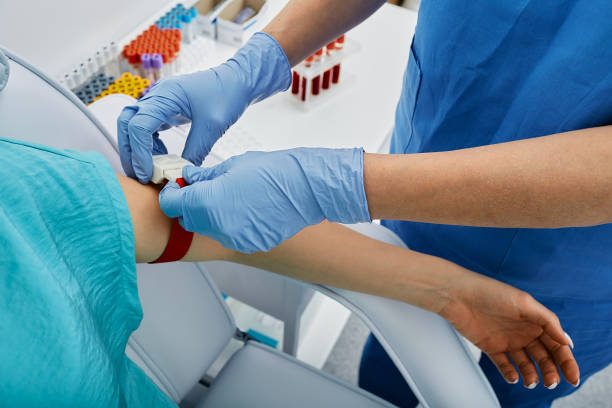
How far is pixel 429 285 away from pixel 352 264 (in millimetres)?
141

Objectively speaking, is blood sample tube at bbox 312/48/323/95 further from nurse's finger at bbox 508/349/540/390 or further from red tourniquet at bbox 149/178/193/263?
nurse's finger at bbox 508/349/540/390

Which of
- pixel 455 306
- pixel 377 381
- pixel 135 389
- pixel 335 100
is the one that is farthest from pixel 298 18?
pixel 377 381

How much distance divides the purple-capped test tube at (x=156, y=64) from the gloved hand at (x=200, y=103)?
1.37ft

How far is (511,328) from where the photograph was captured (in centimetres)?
80

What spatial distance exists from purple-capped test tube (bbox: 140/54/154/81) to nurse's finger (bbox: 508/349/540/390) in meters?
1.10

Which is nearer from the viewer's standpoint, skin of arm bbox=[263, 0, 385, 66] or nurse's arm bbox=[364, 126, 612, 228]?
nurse's arm bbox=[364, 126, 612, 228]

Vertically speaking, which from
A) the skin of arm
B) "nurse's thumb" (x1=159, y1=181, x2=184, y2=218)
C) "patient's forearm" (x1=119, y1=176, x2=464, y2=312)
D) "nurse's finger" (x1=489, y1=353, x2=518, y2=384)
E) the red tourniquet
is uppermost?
the skin of arm

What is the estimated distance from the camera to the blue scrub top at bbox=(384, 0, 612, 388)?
644 mm

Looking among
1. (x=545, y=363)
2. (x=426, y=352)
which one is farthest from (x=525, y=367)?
(x=426, y=352)

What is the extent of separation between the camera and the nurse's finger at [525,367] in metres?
0.75

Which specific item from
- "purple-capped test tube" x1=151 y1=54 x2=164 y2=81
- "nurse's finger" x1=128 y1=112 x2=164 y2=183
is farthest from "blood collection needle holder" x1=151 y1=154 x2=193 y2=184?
"purple-capped test tube" x1=151 y1=54 x2=164 y2=81

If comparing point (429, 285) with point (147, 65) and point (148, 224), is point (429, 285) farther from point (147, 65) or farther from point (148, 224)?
point (147, 65)

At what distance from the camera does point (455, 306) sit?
799mm

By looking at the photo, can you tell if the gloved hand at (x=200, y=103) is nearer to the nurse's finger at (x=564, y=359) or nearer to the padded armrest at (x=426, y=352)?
the padded armrest at (x=426, y=352)
